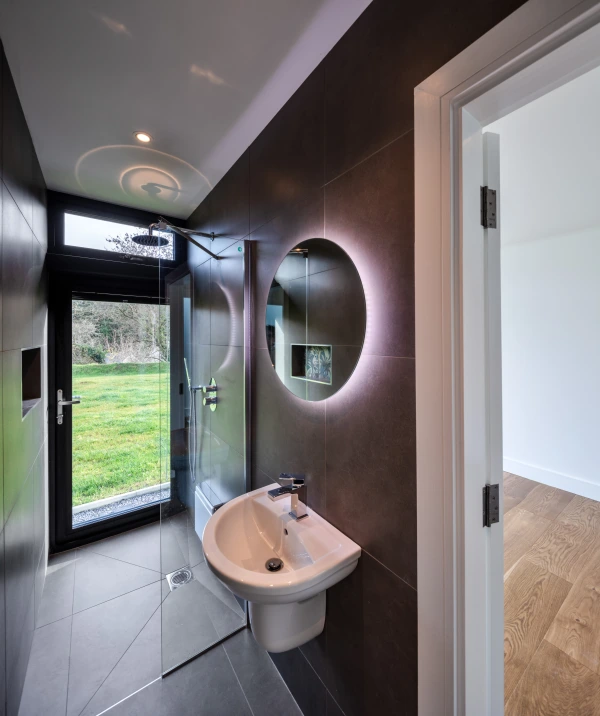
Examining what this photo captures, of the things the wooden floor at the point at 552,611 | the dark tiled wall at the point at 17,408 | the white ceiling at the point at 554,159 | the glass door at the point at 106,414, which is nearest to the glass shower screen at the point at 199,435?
the glass door at the point at 106,414

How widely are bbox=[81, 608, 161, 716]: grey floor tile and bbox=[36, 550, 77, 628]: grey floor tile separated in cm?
57

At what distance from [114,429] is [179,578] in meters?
1.42

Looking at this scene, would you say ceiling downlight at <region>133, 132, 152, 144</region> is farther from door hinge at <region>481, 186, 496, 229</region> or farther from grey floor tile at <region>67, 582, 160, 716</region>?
grey floor tile at <region>67, 582, 160, 716</region>

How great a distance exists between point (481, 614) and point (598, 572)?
2182 millimetres

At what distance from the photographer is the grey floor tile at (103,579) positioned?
6.47ft

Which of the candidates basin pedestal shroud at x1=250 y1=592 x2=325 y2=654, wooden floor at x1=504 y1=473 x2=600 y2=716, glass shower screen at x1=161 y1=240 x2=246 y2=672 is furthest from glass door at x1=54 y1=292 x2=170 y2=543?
wooden floor at x1=504 y1=473 x2=600 y2=716

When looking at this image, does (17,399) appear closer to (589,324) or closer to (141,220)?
(141,220)

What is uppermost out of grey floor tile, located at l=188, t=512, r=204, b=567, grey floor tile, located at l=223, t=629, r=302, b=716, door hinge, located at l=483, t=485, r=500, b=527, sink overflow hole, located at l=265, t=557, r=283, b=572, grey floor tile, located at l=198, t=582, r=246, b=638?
door hinge, located at l=483, t=485, r=500, b=527

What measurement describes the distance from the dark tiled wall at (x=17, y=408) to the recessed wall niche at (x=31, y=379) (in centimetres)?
6

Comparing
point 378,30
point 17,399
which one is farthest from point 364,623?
point 378,30

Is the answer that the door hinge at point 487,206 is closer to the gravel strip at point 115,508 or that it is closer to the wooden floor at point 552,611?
the wooden floor at point 552,611

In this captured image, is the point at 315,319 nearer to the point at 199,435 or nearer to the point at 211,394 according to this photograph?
the point at 211,394

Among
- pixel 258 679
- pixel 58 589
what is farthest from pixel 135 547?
pixel 258 679

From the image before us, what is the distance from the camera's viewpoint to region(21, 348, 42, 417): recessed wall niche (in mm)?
1691
